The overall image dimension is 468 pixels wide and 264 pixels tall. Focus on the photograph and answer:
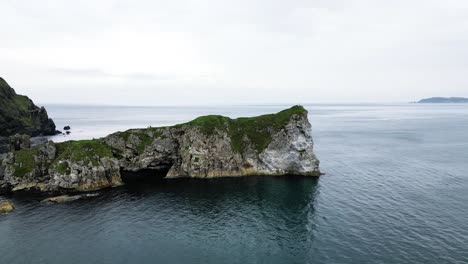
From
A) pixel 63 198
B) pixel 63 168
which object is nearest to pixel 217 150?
pixel 63 168

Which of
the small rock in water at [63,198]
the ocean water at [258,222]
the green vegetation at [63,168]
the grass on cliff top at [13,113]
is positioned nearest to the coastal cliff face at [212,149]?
the ocean water at [258,222]

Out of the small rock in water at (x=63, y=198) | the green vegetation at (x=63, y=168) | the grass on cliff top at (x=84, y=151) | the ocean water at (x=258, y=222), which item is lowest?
the ocean water at (x=258, y=222)

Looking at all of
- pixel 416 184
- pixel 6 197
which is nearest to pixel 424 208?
pixel 416 184

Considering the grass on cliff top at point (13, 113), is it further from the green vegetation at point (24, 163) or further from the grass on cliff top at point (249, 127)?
the grass on cliff top at point (249, 127)

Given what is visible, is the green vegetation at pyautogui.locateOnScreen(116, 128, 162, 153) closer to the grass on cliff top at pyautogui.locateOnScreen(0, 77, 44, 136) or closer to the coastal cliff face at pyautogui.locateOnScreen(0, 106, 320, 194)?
the coastal cliff face at pyautogui.locateOnScreen(0, 106, 320, 194)

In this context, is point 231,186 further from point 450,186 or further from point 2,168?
point 2,168

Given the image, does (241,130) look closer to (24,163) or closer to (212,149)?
(212,149)
